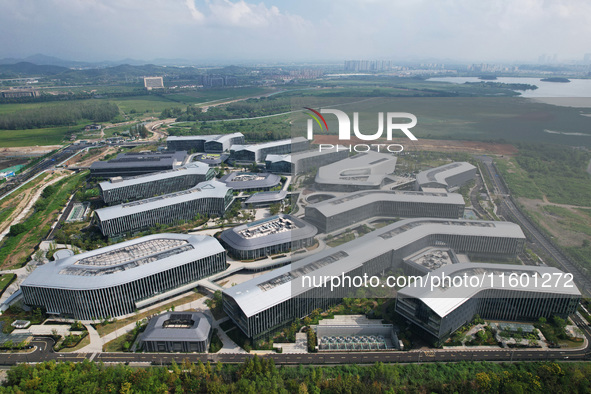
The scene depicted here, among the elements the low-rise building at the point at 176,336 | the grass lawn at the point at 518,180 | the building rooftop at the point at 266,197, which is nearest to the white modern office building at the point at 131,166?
the building rooftop at the point at 266,197

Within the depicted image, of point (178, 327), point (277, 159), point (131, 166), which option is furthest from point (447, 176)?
point (131, 166)

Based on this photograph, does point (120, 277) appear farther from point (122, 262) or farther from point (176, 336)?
point (176, 336)

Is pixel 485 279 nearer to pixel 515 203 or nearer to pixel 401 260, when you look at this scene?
pixel 401 260

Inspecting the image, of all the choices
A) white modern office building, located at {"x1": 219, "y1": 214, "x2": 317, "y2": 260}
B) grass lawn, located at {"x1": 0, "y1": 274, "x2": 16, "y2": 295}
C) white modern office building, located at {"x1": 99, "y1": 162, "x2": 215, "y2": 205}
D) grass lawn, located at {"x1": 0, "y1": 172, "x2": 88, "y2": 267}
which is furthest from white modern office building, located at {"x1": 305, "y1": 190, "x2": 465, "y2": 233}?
grass lawn, located at {"x1": 0, "y1": 172, "x2": 88, "y2": 267}

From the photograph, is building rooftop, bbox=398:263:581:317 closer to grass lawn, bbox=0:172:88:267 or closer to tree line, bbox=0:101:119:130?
grass lawn, bbox=0:172:88:267

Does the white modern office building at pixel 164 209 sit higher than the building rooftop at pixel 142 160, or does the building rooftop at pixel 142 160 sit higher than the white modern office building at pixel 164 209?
the building rooftop at pixel 142 160

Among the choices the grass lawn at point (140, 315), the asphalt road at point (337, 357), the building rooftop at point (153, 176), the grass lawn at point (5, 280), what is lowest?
the asphalt road at point (337, 357)

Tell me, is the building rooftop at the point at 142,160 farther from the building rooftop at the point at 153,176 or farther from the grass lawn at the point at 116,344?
the grass lawn at the point at 116,344
